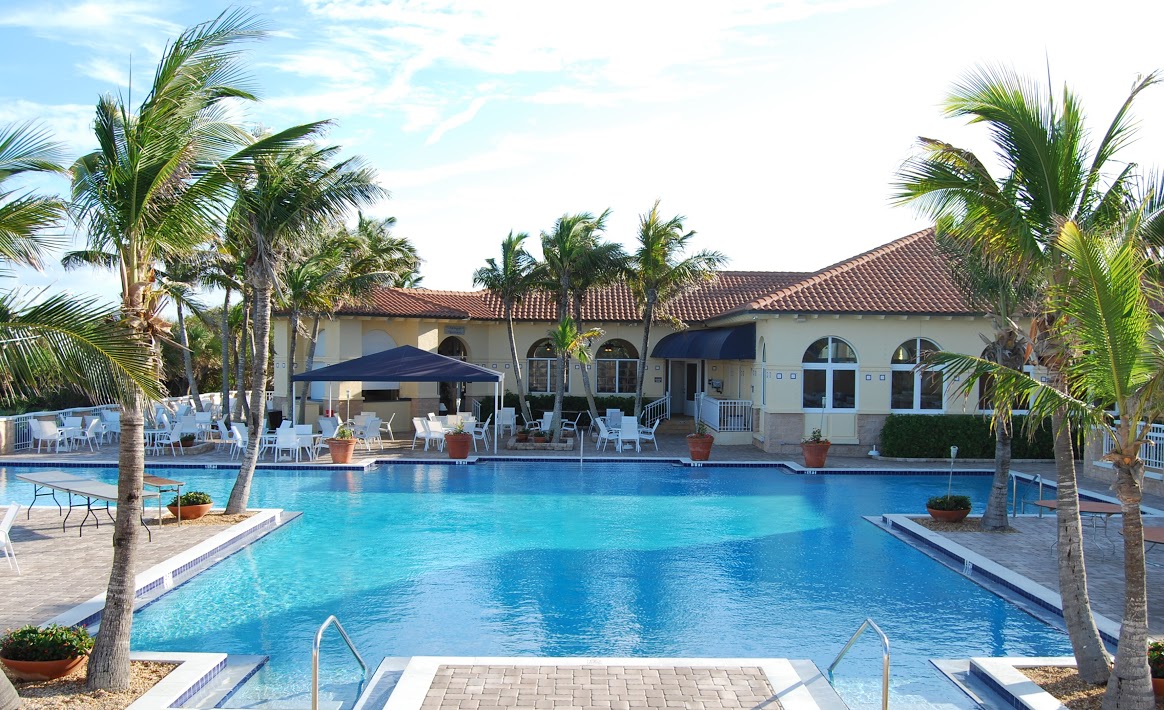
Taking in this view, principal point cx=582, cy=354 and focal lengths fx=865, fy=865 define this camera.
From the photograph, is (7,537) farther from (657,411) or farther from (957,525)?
(657,411)

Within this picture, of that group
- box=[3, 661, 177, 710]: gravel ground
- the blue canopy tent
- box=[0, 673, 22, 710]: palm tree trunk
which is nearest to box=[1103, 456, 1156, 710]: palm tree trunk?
box=[3, 661, 177, 710]: gravel ground

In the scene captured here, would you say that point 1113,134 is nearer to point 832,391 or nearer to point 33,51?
point 33,51

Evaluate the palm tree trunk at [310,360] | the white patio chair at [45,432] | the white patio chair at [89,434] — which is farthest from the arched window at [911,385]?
the white patio chair at [45,432]

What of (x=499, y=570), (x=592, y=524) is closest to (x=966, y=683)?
(x=499, y=570)

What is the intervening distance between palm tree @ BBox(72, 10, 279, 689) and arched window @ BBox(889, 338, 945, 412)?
61.9 feet

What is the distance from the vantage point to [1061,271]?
722 centimetres

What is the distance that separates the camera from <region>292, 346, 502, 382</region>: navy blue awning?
66.4 ft

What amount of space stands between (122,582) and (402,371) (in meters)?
13.4

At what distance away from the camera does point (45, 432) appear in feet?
71.6

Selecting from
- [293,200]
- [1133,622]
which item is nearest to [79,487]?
[293,200]

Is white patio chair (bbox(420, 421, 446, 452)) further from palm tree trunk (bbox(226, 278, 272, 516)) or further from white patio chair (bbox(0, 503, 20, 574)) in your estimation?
white patio chair (bbox(0, 503, 20, 574))

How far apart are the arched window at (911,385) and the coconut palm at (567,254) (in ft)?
25.8

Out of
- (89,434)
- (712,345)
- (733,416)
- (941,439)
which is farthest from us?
(712,345)

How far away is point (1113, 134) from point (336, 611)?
8917 mm
